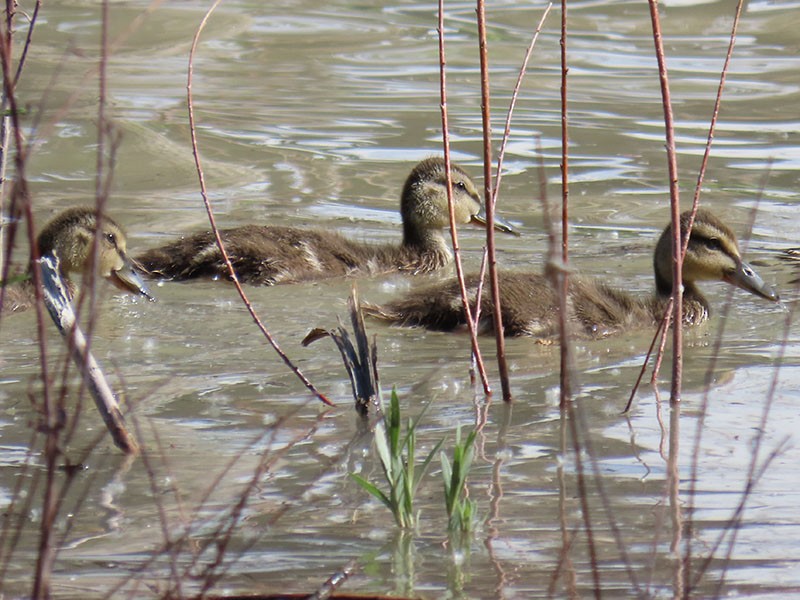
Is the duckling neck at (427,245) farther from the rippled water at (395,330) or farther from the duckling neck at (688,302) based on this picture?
the duckling neck at (688,302)

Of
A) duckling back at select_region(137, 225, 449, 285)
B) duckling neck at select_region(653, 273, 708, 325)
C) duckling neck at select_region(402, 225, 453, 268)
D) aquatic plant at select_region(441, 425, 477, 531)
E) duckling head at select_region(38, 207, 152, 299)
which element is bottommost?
duckling neck at select_region(402, 225, 453, 268)

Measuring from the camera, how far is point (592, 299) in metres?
5.85

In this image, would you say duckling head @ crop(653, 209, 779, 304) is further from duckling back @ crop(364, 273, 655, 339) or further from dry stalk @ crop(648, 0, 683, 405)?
dry stalk @ crop(648, 0, 683, 405)

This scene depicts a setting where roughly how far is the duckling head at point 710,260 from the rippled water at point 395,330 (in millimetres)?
126

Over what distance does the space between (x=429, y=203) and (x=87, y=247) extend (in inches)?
69.4

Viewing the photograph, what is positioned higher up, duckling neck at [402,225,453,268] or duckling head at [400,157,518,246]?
duckling head at [400,157,518,246]

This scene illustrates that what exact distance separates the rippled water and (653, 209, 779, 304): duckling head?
Answer: 13cm

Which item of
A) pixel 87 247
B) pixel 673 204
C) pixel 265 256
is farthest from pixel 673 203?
pixel 87 247

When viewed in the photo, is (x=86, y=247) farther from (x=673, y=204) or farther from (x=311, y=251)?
(x=673, y=204)

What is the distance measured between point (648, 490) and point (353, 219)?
459cm

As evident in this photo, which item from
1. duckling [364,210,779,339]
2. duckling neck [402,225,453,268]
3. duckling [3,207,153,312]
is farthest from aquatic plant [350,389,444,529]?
duckling neck [402,225,453,268]

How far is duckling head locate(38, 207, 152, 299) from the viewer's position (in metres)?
6.32

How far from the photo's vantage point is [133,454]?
3902 millimetres

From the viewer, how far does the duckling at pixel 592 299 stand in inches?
223
